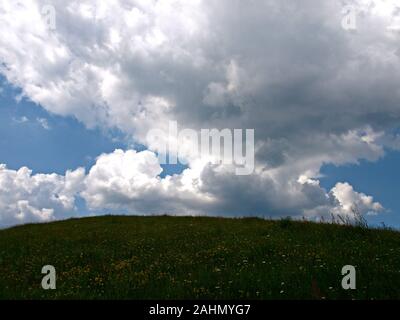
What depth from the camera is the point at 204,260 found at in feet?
64.8

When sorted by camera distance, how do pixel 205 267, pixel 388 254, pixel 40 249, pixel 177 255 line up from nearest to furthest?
pixel 205 267
pixel 388 254
pixel 177 255
pixel 40 249

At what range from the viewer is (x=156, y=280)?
16.8 metres

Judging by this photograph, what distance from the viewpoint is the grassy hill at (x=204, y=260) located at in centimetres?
1500

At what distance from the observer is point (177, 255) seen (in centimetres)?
2120

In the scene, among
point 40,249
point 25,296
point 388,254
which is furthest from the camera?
point 40,249

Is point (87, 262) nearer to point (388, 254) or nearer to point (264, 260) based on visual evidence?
point (264, 260)

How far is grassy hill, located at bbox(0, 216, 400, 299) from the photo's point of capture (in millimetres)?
15000
